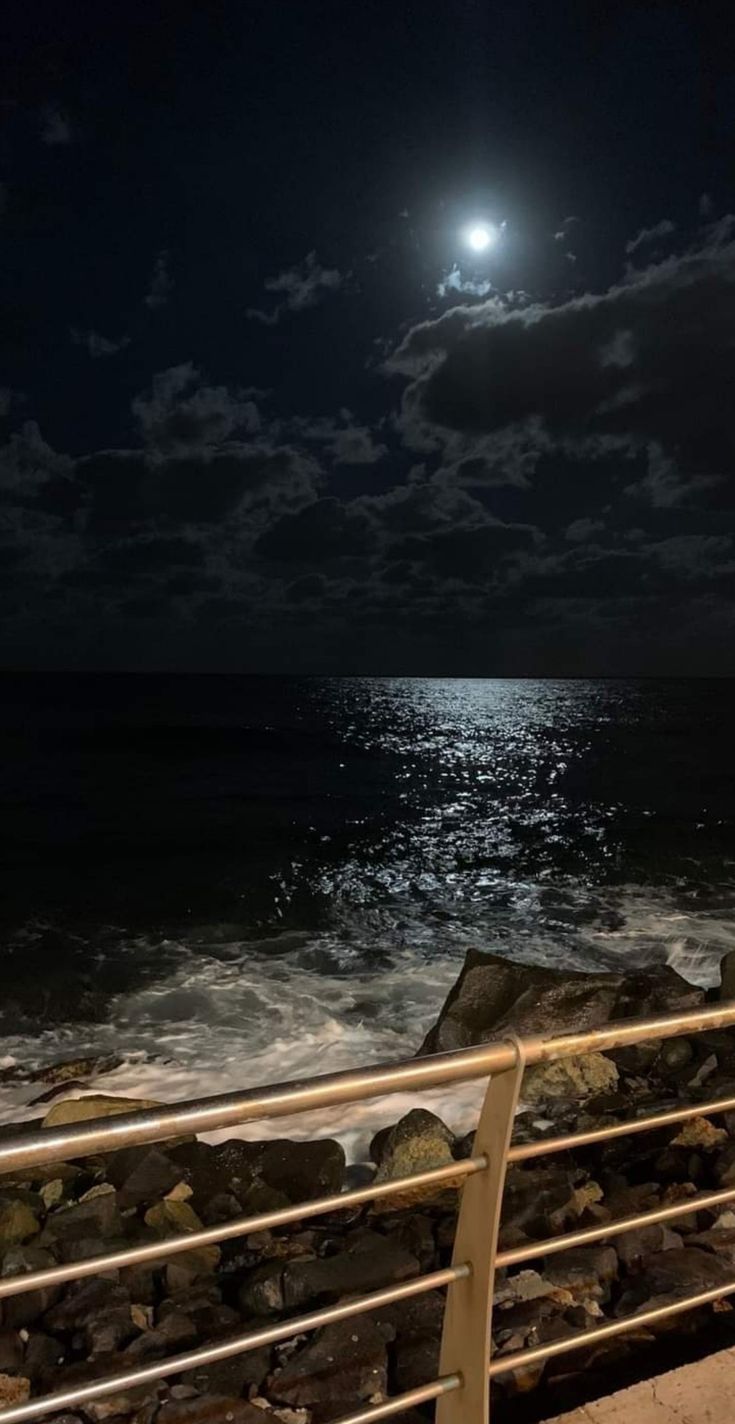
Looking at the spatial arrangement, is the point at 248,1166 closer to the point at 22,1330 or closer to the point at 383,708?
the point at 22,1330

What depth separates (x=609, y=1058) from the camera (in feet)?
25.9

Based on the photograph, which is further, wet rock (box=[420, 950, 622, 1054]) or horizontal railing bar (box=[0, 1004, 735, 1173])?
wet rock (box=[420, 950, 622, 1054])

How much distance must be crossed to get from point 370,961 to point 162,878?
8.86 metres

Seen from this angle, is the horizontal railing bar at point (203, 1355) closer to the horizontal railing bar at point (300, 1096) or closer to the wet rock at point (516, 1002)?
the horizontal railing bar at point (300, 1096)

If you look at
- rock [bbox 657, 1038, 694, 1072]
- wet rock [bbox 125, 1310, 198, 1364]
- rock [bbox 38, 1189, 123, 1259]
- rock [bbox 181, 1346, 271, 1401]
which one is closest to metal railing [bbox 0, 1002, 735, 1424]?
rock [bbox 181, 1346, 271, 1401]

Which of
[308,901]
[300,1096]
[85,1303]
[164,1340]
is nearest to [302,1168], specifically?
[85,1303]

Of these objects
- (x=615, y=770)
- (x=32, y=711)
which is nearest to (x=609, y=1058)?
(x=615, y=770)

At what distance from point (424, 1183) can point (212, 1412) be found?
2151 mm

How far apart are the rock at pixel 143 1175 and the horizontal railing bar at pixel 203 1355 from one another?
4594 mm

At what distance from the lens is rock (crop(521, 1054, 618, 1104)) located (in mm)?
7438

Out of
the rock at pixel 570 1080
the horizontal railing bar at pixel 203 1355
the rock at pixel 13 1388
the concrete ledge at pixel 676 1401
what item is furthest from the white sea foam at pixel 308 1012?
the horizontal railing bar at pixel 203 1355

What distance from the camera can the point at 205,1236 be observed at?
1.64 meters

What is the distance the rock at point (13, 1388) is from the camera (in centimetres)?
367

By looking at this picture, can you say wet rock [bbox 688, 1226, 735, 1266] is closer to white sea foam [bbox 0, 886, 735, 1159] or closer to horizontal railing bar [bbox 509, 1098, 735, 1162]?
horizontal railing bar [bbox 509, 1098, 735, 1162]
